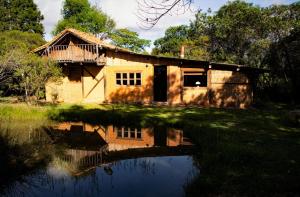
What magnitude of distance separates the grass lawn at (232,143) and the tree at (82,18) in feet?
122

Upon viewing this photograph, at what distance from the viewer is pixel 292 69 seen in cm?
2414

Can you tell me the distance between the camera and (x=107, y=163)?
10.3 metres

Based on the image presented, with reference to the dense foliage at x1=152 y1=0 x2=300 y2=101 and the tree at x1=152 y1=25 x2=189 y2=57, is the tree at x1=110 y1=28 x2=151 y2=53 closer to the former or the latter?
the tree at x1=152 y1=25 x2=189 y2=57

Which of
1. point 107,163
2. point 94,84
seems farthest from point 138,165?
point 94,84

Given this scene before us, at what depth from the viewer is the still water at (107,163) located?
8.09 meters

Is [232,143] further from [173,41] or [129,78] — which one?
[173,41]

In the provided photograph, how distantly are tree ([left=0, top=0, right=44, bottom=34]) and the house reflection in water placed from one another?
3954 cm

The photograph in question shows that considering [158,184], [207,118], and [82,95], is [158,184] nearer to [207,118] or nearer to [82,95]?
[207,118]

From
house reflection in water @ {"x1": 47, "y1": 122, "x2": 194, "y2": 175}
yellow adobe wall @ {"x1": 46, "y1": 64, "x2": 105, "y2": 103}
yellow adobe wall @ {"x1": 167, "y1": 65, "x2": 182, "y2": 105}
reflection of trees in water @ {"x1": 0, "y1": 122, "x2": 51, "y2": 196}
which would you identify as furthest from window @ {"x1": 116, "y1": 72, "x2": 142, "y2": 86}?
reflection of trees in water @ {"x1": 0, "y1": 122, "x2": 51, "y2": 196}

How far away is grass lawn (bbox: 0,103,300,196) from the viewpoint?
753cm

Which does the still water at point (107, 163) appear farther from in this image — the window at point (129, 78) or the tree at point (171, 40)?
the tree at point (171, 40)

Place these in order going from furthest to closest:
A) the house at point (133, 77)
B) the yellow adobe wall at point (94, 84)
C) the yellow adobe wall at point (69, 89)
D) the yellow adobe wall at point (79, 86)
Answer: the yellow adobe wall at point (69, 89)
the yellow adobe wall at point (79, 86)
the yellow adobe wall at point (94, 84)
the house at point (133, 77)

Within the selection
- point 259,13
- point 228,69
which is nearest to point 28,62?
point 228,69

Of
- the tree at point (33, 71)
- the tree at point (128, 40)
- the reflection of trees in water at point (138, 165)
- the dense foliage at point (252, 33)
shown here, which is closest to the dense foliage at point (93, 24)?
the tree at point (128, 40)
